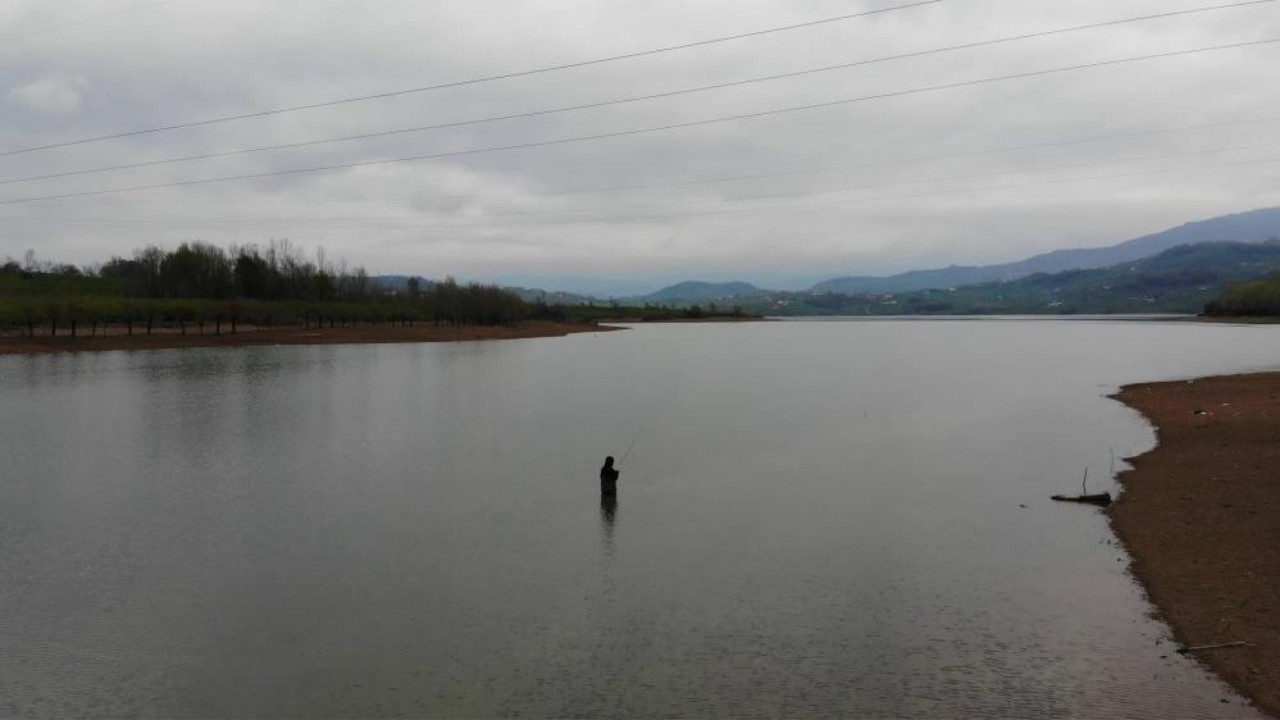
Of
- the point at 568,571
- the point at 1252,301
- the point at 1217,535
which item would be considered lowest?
the point at 568,571

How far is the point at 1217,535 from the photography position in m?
15.0

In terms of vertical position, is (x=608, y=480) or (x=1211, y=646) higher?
(x=608, y=480)

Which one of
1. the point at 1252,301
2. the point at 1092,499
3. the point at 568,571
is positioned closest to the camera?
the point at 568,571

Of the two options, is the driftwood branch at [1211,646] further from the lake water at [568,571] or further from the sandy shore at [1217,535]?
the lake water at [568,571]

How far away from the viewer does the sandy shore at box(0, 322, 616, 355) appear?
8150 cm

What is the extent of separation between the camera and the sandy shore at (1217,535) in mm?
10516

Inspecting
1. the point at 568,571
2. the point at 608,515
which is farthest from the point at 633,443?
the point at 568,571

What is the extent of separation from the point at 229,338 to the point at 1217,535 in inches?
3807

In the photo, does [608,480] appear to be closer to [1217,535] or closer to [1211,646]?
[1217,535]

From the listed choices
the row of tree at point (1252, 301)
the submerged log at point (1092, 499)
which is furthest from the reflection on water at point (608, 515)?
the row of tree at point (1252, 301)

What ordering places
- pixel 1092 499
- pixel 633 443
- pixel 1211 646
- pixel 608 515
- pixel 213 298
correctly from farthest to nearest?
pixel 213 298 < pixel 633 443 < pixel 1092 499 < pixel 608 515 < pixel 1211 646

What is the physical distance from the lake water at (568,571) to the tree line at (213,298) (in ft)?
219

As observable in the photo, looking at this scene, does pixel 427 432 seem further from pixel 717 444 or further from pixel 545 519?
pixel 545 519

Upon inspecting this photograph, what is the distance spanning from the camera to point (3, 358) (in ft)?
235
